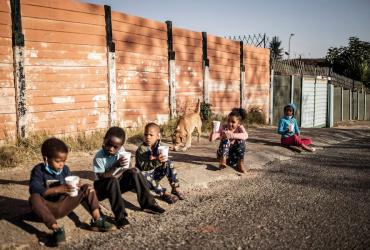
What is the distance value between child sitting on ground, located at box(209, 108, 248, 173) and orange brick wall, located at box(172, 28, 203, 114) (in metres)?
4.07

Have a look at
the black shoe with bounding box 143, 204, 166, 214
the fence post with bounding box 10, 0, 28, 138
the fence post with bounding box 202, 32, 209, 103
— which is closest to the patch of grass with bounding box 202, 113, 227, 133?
the fence post with bounding box 202, 32, 209, 103

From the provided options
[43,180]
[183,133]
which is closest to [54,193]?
[43,180]

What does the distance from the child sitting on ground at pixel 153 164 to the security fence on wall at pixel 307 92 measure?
10.4 m

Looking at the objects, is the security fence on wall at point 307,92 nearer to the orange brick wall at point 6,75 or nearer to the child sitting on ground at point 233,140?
the child sitting on ground at point 233,140

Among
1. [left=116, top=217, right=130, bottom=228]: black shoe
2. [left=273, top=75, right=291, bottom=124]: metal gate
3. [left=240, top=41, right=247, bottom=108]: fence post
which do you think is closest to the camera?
[left=116, top=217, right=130, bottom=228]: black shoe

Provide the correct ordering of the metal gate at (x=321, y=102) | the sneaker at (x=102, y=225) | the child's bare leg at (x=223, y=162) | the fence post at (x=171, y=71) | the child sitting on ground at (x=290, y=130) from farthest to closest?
the metal gate at (x=321, y=102), the fence post at (x=171, y=71), the child sitting on ground at (x=290, y=130), the child's bare leg at (x=223, y=162), the sneaker at (x=102, y=225)

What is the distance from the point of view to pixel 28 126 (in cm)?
639

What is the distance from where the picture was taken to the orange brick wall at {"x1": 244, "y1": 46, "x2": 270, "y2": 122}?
12.6 meters

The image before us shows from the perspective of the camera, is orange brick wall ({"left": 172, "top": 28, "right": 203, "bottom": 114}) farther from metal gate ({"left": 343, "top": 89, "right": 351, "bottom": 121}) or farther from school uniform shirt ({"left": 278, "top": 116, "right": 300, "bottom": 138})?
metal gate ({"left": 343, "top": 89, "right": 351, "bottom": 121})

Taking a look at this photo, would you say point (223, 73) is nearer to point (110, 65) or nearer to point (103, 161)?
point (110, 65)

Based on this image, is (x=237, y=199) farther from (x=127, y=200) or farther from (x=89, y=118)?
(x=89, y=118)

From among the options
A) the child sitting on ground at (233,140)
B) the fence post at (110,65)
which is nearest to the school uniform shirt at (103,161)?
the child sitting on ground at (233,140)

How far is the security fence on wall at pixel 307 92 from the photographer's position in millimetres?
14180

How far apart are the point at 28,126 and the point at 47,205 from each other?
3809 mm
